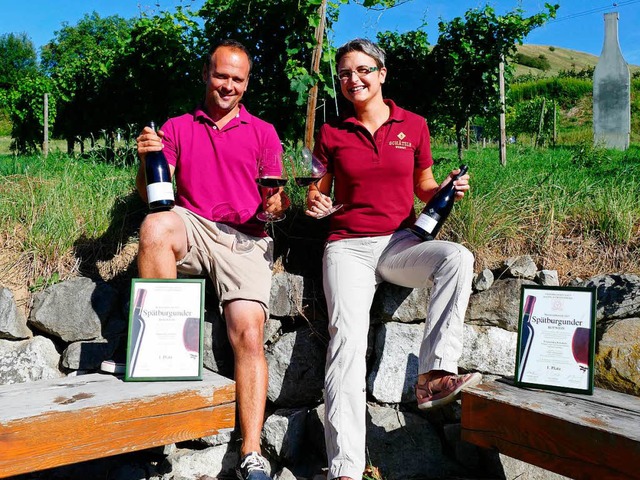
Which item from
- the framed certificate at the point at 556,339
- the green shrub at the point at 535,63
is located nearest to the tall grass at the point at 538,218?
the framed certificate at the point at 556,339

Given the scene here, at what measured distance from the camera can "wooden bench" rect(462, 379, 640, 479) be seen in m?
1.83

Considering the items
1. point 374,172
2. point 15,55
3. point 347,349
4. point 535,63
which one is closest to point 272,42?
point 374,172

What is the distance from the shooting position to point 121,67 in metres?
7.38

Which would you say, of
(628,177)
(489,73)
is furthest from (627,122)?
(628,177)

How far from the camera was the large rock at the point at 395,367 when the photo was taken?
9.27 ft

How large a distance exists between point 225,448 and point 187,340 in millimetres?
770

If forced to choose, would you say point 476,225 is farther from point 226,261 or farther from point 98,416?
point 98,416

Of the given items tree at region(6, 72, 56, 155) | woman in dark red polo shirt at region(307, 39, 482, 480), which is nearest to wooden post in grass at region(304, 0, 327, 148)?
woman in dark red polo shirt at region(307, 39, 482, 480)

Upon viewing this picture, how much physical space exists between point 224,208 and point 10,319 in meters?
1.21

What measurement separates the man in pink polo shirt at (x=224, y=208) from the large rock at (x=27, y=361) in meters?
0.85

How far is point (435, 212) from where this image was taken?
105 inches

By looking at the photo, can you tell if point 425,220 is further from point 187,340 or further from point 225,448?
point 225,448

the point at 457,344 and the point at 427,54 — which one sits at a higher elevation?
the point at 427,54

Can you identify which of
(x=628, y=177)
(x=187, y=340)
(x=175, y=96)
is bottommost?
(x=187, y=340)
